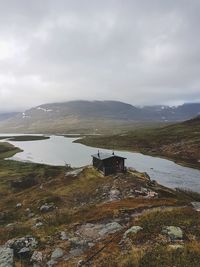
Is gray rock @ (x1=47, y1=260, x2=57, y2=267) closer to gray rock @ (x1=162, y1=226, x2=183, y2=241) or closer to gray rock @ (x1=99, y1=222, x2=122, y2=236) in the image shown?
gray rock @ (x1=99, y1=222, x2=122, y2=236)

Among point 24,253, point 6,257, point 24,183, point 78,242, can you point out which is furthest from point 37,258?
point 24,183

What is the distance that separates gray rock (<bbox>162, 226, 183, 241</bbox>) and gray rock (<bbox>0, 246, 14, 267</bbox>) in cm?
1289

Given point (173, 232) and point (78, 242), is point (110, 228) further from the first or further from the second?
point (173, 232)

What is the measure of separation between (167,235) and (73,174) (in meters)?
47.8

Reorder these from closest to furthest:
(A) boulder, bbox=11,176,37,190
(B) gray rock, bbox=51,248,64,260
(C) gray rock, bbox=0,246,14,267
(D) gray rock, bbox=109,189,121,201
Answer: (C) gray rock, bbox=0,246,14,267 → (B) gray rock, bbox=51,248,64,260 → (D) gray rock, bbox=109,189,121,201 → (A) boulder, bbox=11,176,37,190

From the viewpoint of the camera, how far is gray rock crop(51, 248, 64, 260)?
2727cm

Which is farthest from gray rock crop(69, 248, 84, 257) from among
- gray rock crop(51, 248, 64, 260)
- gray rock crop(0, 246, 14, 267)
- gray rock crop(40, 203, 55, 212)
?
gray rock crop(40, 203, 55, 212)

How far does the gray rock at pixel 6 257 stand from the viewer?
2630cm

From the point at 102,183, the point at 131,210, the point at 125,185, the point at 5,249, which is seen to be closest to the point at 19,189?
the point at 102,183

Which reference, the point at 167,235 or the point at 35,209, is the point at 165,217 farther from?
the point at 35,209

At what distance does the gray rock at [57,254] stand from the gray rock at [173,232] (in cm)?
887

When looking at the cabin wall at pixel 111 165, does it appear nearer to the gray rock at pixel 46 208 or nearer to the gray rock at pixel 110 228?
the gray rock at pixel 46 208

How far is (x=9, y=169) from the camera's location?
11750 cm

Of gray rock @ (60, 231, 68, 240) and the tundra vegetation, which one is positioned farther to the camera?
gray rock @ (60, 231, 68, 240)
